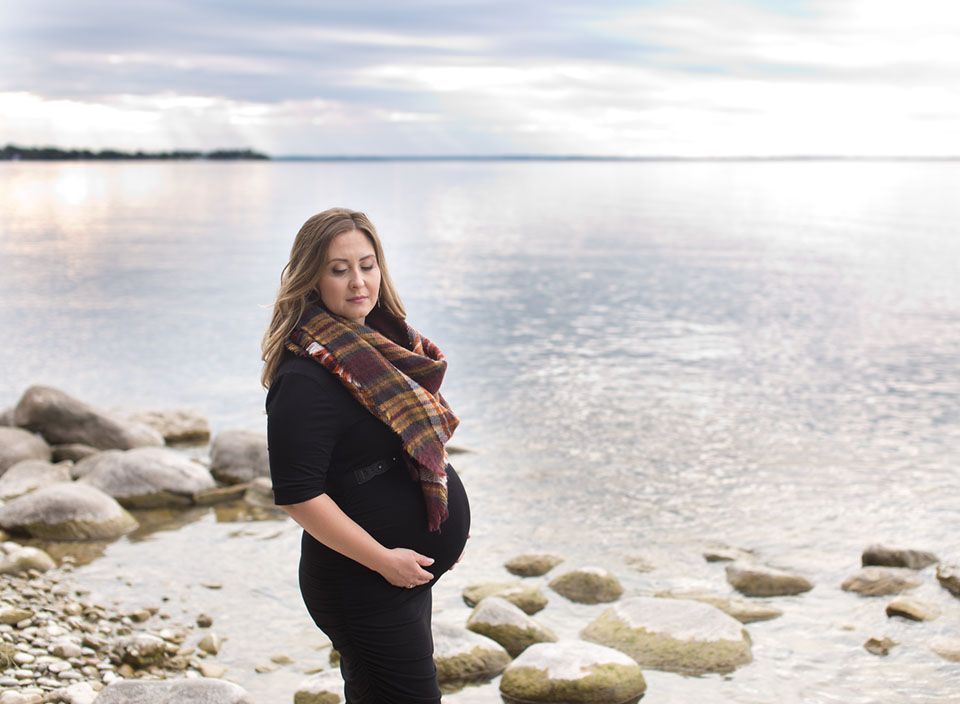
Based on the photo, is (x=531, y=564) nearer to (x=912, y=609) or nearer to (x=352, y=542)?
(x=912, y=609)

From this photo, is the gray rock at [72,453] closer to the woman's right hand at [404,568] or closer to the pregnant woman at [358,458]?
the pregnant woman at [358,458]

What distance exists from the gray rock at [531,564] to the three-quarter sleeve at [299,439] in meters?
→ 5.25

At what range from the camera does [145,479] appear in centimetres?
1007

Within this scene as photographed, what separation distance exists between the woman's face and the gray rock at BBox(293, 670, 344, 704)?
10.3ft

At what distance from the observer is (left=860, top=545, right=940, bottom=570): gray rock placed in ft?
27.2

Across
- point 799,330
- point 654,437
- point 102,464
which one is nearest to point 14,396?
point 102,464

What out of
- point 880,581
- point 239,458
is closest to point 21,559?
point 239,458

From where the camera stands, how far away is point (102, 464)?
1025cm

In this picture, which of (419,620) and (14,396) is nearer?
(419,620)

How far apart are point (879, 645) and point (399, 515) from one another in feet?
15.6

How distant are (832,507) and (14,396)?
12.2m

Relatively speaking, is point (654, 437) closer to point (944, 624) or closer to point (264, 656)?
point (944, 624)

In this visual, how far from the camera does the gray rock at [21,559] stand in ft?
25.1

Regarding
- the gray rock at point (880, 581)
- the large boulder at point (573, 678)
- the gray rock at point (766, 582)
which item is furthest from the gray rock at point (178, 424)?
the gray rock at point (880, 581)
